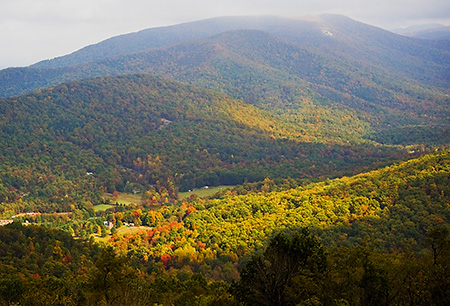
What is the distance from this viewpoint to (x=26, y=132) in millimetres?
142500

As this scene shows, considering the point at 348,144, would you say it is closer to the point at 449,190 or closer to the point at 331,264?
the point at 449,190

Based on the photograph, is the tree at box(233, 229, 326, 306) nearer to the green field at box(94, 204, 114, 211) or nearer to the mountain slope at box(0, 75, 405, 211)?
the green field at box(94, 204, 114, 211)

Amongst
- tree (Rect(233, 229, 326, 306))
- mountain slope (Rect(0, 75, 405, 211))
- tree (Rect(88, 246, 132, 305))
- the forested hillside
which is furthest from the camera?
mountain slope (Rect(0, 75, 405, 211))

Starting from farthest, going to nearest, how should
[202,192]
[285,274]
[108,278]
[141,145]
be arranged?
1. [141,145]
2. [202,192]
3. [108,278]
4. [285,274]

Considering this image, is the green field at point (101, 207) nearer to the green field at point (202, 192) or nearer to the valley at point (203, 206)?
the valley at point (203, 206)

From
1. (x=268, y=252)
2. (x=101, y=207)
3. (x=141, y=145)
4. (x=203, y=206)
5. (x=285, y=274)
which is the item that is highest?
(x=268, y=252)

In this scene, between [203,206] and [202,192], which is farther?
[202,192]

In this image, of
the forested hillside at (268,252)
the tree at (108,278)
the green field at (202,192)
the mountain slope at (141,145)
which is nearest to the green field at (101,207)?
the mountain slope at (141,145)

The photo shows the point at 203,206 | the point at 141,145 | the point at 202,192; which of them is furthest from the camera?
the point at 141,145

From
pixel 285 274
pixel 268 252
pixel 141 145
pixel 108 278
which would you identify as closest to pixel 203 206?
pixel 108 278

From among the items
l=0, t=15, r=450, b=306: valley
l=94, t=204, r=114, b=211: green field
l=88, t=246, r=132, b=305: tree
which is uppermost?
l=88, t=246, r=132, b=305: tree

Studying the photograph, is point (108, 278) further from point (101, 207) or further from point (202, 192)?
point (202, 192)

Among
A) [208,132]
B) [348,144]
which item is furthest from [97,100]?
[348,144]

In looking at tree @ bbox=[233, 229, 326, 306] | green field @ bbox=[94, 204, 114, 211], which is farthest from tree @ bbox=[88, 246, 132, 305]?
green field @ bbox=[94, 204, 114, 211]
